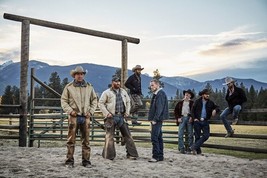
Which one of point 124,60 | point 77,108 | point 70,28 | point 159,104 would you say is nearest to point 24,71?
point 70,28

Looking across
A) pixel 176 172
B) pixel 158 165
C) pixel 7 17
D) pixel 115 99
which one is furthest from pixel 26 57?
pixel 176 172

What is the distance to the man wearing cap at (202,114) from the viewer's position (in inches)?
323

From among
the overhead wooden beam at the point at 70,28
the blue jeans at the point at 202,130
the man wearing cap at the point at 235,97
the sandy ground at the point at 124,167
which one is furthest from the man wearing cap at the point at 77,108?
the overhead wooden beam at the point at 70,28

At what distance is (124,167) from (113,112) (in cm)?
146

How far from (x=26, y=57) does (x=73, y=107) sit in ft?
12.9

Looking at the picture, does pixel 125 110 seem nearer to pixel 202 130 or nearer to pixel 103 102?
pixel 103 102

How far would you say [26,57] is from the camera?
364 inches

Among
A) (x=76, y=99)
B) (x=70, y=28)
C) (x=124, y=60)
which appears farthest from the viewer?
(x=124, y=60)

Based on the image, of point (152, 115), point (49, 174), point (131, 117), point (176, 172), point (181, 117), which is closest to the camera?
point (49, 174)

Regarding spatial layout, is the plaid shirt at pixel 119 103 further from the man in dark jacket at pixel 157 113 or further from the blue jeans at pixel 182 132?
the blue jeans at pixel 182 132

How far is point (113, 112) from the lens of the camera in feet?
23.4

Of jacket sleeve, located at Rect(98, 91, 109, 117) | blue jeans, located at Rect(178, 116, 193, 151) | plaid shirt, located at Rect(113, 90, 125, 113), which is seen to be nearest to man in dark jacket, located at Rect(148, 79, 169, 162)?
plaid shirt, located at Rect(113, 90, 125, 113)

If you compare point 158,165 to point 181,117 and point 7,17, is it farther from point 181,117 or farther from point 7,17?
point 7,17

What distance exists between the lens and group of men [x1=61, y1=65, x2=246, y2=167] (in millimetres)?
6133
